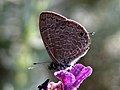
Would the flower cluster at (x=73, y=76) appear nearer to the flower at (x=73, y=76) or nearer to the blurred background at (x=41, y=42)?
the flower at (x=73, y=76)

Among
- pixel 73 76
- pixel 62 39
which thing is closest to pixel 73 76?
pixel 73 76

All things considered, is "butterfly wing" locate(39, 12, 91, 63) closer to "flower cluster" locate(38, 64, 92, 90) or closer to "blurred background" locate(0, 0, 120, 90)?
"flower cluster" locate(38, 64, 92, 90)

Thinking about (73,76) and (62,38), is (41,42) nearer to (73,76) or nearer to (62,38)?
(62,38)

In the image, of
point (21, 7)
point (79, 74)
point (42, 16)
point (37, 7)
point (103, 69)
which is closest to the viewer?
point (79, 74)

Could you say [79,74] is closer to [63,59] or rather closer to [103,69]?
[63,59]

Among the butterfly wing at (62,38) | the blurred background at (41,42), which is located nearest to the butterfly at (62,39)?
the butterfly wing at (62,38)

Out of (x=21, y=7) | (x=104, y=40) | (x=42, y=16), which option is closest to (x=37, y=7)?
(x=21, y=7)

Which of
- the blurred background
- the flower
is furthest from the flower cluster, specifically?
the blurred background
